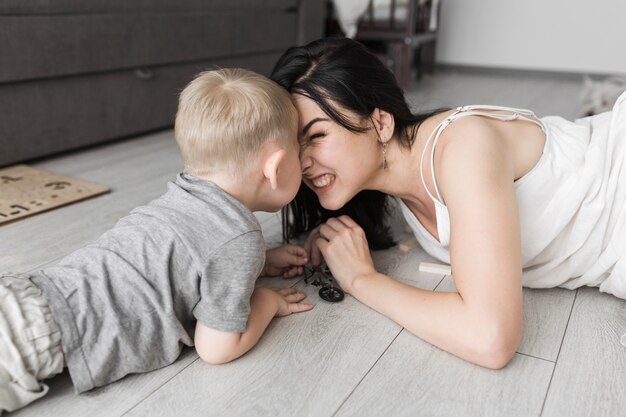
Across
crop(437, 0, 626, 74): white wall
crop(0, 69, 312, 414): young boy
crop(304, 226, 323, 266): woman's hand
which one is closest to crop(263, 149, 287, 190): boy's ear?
crop(0, 69, 312, 414): young boy

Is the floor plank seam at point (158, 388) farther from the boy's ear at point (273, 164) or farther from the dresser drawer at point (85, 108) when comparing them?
the dresser drawer at point (85, 108)

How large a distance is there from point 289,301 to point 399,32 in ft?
9.57

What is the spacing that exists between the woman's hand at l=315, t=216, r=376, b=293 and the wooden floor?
0.05 metres

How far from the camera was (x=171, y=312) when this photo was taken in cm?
80

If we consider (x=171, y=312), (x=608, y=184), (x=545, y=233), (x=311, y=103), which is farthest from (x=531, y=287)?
(x=171, y=312)

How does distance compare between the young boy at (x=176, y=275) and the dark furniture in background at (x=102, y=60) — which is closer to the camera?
the young boy at (x=176, y=275)

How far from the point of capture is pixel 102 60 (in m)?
1.99

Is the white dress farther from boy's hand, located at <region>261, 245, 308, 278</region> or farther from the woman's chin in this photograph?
boy's hand, located at <region>261, 245, 308, 278</region>

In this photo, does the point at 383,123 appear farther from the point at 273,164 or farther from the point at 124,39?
the point at 124,39

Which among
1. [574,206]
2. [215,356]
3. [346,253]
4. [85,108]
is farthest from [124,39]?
[574,206]

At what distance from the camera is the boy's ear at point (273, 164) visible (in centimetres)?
85

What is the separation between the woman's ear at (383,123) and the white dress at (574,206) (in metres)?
0.08

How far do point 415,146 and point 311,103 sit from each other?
0.76 feet

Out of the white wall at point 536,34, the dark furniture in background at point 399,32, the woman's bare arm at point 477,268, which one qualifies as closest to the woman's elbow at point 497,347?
the woman's bare arm at point 477,268
